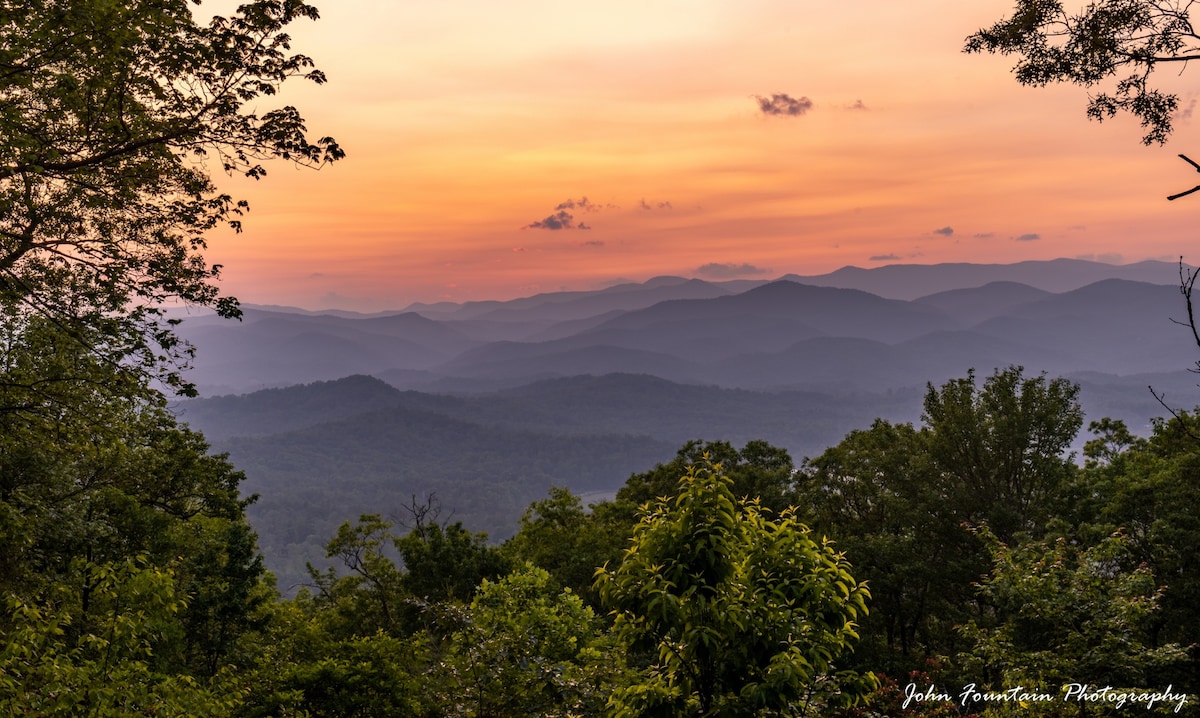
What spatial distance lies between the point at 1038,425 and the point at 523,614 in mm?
25827

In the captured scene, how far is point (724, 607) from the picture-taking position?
6.85 meters

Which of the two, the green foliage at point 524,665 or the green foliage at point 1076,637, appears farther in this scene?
the green foliage at point 1076,637

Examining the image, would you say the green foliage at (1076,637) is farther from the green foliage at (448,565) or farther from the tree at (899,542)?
the green foliage at (448,565)

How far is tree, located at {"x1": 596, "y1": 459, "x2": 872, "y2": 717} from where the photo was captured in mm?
6727

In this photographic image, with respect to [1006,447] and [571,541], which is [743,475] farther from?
[1006,447]

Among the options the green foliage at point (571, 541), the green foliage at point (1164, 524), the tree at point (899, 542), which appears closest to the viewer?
the green foliage at point (1164, 524)

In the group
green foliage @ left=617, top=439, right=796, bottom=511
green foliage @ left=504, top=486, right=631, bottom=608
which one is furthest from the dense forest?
green foliage @ left=504, top=486, right=631, bottom=608

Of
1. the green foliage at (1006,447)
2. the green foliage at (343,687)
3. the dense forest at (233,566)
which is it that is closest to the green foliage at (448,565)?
the dense forest at (233,566)

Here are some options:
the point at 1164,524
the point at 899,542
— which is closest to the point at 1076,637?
the point at 1164,524

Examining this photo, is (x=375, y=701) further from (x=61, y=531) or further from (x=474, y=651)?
(x=61, y=531)

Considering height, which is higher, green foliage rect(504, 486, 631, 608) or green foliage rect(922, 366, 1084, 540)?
green foliage rect(922, 366, 1084, 540)

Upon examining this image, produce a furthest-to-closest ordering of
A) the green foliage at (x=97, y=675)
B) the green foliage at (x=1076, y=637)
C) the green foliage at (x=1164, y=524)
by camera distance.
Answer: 1. the green foliage at (x=1164, y=524)
2. the green foliage at (x=1076, y=637)
3. the green foliage at (x=97, y=675)

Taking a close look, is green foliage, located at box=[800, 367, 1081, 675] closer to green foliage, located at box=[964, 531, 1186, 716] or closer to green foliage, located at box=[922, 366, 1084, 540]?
green foliage, located at box=[922, 366, 1084, 540]

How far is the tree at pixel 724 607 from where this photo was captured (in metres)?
6.73
